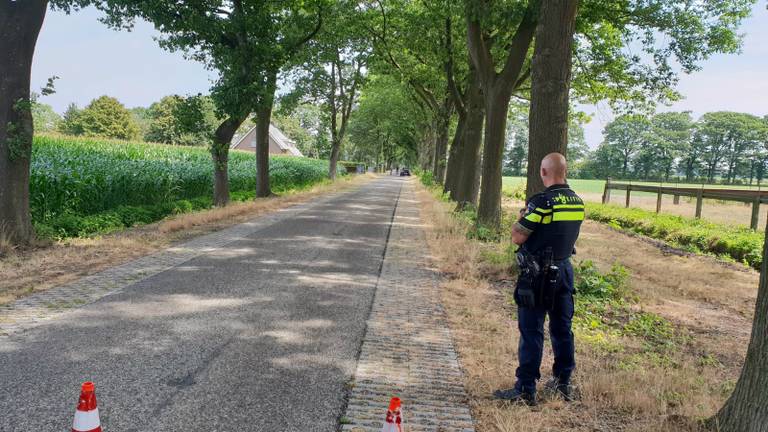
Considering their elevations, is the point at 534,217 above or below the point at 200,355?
above

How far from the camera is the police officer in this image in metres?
3.78

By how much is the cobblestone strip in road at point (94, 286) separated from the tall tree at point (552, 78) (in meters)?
6.19

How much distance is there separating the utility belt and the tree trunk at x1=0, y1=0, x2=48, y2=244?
873 cm

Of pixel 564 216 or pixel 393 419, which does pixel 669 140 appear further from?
pixel 393 419

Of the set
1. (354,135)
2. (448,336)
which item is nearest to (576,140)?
(354,135)

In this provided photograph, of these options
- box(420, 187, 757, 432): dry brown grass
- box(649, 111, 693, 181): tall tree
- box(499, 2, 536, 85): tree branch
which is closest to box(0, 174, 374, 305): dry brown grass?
box(420, 187, 757, 432): dry brown grass

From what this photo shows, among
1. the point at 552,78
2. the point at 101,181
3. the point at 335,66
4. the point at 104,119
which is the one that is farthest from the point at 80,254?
the point at 104,119

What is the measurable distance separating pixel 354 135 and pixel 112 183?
6151 centimetres

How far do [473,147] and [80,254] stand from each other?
12510 mm

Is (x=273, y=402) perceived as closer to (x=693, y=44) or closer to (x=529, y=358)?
(x=529, y=358)

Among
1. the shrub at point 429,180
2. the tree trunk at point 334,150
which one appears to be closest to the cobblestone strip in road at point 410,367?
the shrub at point 429,180

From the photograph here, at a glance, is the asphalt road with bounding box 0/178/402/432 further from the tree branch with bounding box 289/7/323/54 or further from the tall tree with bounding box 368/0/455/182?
the tree branch with bounding box 289/7/323/54

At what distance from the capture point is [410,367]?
4.41 meters

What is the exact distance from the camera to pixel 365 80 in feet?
96.7
